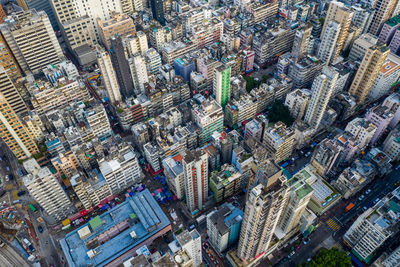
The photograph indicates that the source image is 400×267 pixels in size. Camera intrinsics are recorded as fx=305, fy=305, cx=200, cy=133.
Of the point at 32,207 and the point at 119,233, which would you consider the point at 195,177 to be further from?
the point at 32,207

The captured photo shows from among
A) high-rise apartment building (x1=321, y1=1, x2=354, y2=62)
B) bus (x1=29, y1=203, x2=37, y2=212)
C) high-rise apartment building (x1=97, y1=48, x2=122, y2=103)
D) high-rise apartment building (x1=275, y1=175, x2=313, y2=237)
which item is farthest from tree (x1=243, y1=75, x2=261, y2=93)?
bus (x1=29, y1=203, x2=37, y2=212)

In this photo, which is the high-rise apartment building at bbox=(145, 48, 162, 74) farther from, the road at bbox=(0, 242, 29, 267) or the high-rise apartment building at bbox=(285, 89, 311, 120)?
the road at bbox=(0, 242, 29, 267)

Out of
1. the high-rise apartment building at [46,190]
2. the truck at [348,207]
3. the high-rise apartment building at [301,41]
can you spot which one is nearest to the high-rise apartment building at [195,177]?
the high-rise apartment building at [46,190]

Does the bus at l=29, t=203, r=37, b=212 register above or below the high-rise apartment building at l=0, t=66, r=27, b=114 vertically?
below

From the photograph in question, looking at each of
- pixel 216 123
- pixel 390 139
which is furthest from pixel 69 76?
pixel 390 139

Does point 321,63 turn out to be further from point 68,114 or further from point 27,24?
point 27,24

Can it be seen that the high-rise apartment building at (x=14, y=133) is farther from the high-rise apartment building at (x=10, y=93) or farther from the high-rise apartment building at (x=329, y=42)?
the high-rise apartment building at (x=329, y=42)

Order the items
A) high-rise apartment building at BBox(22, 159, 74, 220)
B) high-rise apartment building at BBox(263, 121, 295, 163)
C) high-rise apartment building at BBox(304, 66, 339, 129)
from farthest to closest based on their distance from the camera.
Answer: high-rise apartment building at BBox(263, 121, 295, 163) → high-rise apartment building at BBox(304, 66, 339, 129) → high-rise apartment building at BBox(22, 159, 74, 220)
